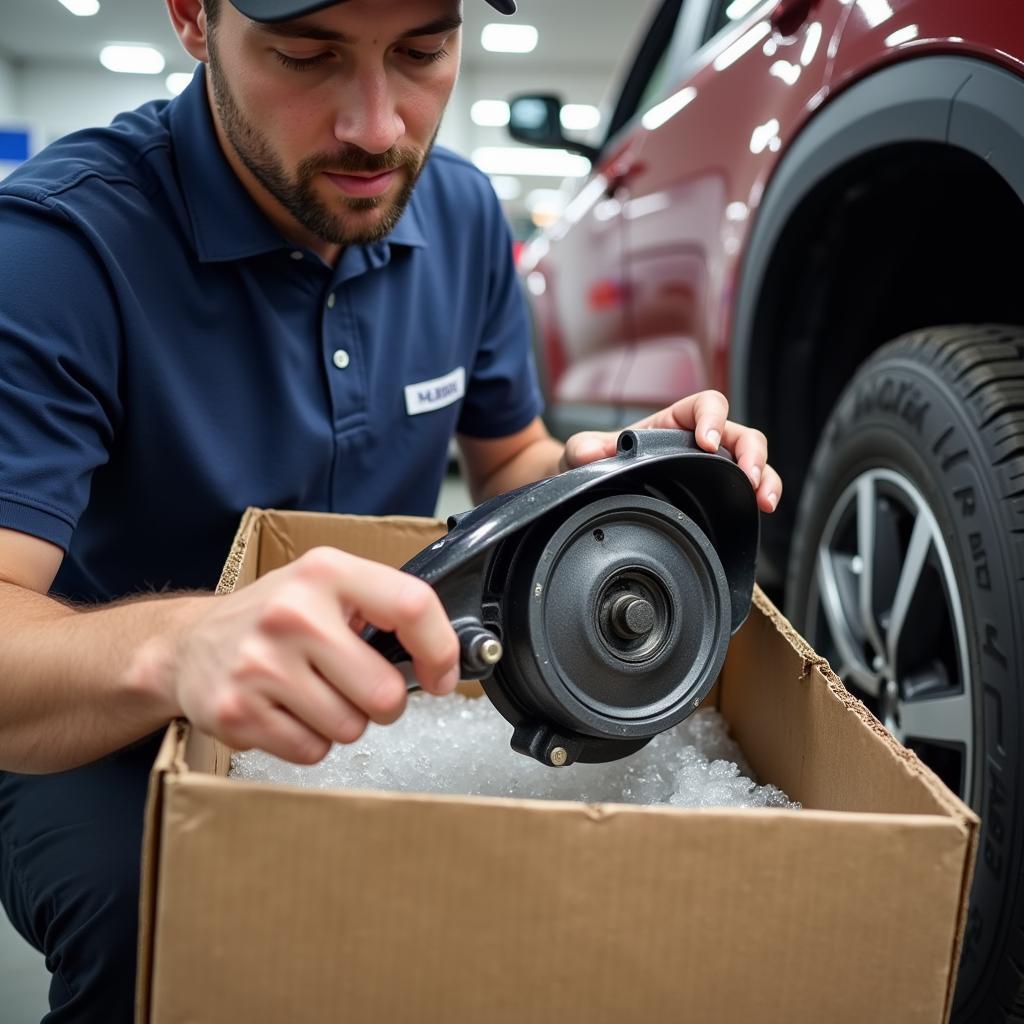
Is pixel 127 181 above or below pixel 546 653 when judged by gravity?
above

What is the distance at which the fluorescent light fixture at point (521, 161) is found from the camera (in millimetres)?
15164

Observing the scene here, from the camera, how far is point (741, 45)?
5.05 feet

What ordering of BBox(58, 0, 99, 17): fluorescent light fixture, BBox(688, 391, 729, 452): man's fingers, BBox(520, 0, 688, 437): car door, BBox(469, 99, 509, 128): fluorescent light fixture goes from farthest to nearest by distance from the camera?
BBox(469, 99, 509, 128): fluorescent light fixture
BBox(58, 0, 99, 17): fluorescent light fixture
BBox(520, 0, 688, 437): car door
BBox(688, 391, 729, 452): man's fingers

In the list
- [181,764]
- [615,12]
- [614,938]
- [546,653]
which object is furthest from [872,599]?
[615,12]

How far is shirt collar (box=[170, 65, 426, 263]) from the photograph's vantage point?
110cm

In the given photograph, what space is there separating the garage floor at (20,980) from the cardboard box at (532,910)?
0.82m

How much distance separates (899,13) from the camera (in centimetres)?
108

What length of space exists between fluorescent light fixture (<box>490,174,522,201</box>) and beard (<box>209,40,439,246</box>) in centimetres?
1580

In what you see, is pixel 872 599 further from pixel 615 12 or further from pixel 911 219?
pixel 615 12

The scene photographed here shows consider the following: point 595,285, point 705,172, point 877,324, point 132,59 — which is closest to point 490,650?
point 877,324

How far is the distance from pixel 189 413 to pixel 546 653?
54 centimetres

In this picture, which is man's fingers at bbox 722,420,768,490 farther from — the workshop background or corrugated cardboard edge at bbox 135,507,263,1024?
the workshop background

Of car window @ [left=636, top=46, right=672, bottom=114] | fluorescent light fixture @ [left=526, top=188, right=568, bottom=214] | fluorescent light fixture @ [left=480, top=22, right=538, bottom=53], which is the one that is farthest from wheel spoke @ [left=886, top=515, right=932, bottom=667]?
fluorescent light fixture @ [left=526, top=188, right=568, bottom=214]

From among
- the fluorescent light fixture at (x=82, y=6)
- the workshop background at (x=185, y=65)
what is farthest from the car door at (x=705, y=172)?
the fluorescent light fixture at (x=82, y=6)
